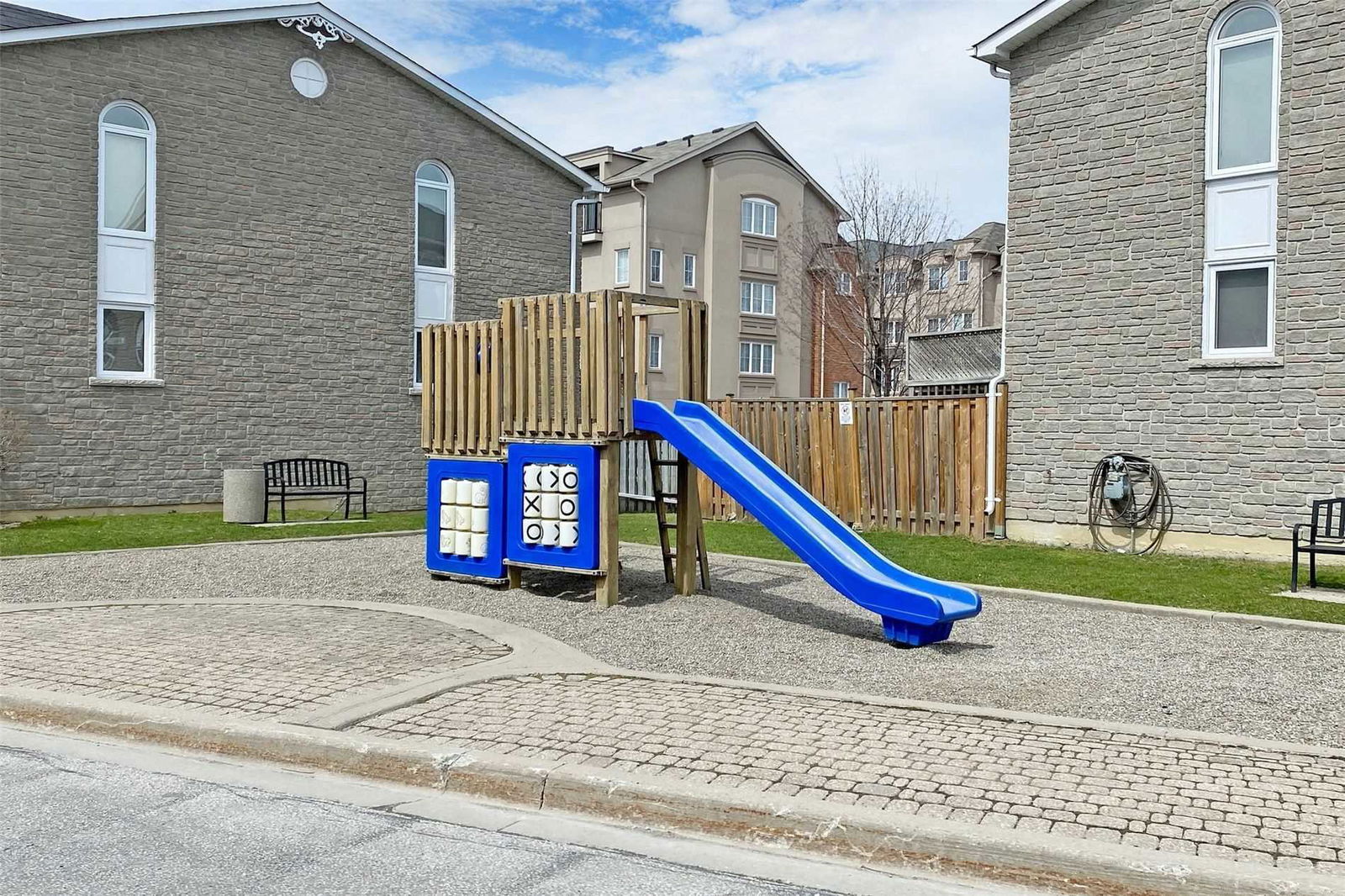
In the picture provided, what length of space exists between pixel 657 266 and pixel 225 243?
26.6m

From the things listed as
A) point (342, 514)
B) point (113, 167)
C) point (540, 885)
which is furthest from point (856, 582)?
point (113, 167)

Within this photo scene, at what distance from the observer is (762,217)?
49.7 metres

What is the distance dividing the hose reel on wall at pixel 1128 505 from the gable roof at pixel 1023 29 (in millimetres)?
5831

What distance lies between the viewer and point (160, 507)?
19.7 meters

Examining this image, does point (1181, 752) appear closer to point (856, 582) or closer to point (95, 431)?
→ point (856, 582)

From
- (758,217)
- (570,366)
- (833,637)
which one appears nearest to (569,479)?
(570,366)

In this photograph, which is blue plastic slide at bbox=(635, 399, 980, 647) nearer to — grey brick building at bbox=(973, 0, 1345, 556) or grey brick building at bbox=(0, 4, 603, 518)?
grey brick building at bbox=(973, 0, 1345, 556)

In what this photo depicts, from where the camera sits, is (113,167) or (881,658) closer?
(881,658)

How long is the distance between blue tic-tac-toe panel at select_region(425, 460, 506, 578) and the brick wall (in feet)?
27.7

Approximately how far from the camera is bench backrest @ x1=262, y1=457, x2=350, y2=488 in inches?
795

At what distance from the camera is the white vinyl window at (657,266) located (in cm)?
4591

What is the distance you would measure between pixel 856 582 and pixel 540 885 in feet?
16.7

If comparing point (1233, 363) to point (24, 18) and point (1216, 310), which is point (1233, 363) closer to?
point (1216, 310)

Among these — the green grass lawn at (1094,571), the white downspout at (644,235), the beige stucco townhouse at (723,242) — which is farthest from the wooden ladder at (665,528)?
the white downspout at (644,235)
